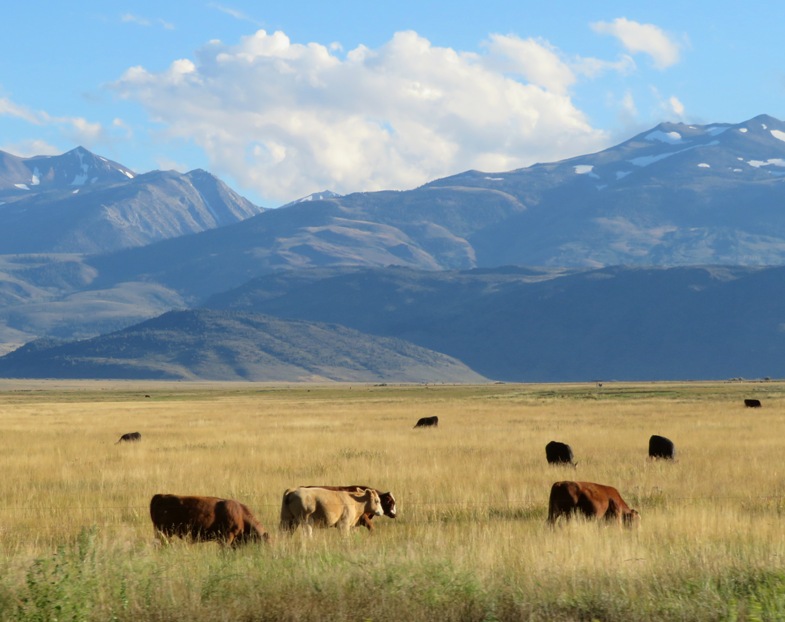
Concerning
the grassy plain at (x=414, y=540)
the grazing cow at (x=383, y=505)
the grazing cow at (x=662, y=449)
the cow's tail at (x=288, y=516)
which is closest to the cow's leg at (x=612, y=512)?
the grassy plain at (x=414, y=540)

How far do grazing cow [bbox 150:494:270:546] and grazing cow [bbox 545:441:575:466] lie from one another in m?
12.5

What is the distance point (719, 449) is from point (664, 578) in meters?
19.6

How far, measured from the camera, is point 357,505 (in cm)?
1530

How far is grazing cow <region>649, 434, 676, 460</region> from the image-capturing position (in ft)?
86.7

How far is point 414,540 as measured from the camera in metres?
13.8

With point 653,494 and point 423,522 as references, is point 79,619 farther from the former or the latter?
point 653,494

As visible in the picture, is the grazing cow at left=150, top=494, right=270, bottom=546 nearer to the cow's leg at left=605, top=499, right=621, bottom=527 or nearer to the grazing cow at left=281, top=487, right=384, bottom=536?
the grazing cow at left=281, top=487, right=384, bottom=536

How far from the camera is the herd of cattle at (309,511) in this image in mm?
13445

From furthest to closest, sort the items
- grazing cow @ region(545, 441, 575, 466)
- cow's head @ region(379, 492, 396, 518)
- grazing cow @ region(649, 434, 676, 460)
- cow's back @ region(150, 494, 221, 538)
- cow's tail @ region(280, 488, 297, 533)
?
grazing cow @ region(649, 434, 676, 460)
grazing cow @ region(545, 441, 575, 466)
cow's head @ region(379, 492, 396, 518)
cow's tail @ region(280, 488, 297, 533)
cow's back @ region(150, 494, 221, 538)

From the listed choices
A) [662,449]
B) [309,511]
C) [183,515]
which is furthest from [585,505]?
[662,449]

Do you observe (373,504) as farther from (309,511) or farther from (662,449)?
(662,449)

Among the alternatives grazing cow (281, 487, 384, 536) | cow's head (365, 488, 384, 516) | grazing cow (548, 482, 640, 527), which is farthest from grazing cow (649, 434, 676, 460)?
grazing cow (281, 487, 384, 536)

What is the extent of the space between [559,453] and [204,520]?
13.1m

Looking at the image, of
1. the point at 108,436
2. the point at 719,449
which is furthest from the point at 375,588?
the point at 108,436
